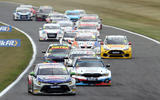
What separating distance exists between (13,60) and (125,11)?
43.0 m

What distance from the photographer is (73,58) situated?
1174 inches

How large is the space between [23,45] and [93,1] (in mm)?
48280

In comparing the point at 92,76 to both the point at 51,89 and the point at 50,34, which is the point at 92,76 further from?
the point at 50,34

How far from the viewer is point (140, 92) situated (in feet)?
74.2

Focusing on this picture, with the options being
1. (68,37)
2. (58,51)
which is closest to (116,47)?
(58,51)

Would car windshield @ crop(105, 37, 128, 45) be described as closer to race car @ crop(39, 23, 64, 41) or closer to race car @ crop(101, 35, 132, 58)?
race car @ crop(101, 35, 132, 58)

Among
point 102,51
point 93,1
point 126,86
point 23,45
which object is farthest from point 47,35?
point 93,1

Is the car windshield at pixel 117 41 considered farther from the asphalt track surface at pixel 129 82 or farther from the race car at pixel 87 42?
the asphalt track surface at pixel 129 82

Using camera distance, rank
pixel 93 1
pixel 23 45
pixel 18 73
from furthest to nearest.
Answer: pixel 93 1 < pixel 23 45 < pixel 18 73

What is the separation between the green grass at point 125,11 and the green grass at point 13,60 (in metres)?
11.5

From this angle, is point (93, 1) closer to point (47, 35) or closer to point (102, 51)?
point (47, 35)

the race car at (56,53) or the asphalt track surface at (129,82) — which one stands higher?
the race car at (56,53)

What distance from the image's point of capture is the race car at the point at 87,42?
37.5m

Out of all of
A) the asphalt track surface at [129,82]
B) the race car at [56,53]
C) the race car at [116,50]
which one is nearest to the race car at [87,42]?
the race car at [116,50]
